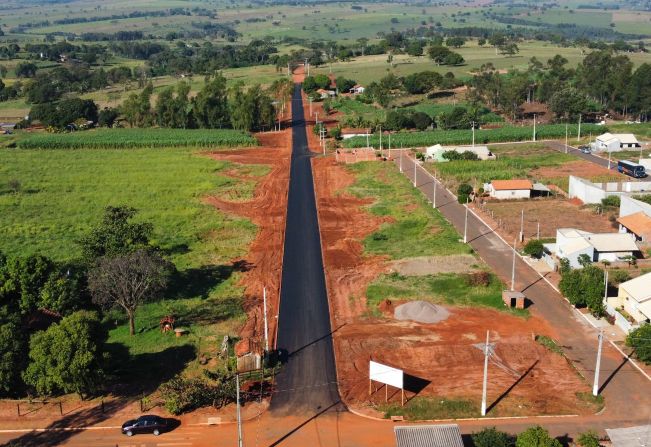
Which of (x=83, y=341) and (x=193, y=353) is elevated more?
(x=83, y=341)

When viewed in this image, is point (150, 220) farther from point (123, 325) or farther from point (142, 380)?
point (142, 380)

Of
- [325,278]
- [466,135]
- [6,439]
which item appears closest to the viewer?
[6,439]

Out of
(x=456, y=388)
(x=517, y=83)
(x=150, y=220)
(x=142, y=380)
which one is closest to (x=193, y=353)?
(x=142, y=380)

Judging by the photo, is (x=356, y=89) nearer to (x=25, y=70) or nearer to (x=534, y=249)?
(x=25, y=70)

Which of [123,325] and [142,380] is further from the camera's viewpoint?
[123,325]

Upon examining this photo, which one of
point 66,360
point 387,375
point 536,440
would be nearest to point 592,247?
point 387,375

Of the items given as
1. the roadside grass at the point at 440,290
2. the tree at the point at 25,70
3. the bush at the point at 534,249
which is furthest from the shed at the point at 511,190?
the tree at the point at 25,70

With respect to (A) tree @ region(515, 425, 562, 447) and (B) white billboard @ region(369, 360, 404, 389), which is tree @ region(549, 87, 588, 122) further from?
(A) tree @ region(515, 425, 562, 447)

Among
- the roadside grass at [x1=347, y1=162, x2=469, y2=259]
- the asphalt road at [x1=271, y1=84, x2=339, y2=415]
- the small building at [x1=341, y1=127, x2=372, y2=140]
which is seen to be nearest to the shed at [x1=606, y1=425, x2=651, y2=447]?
the asphalt road at [x1=271, y1=84, x2=339, y2=415]
